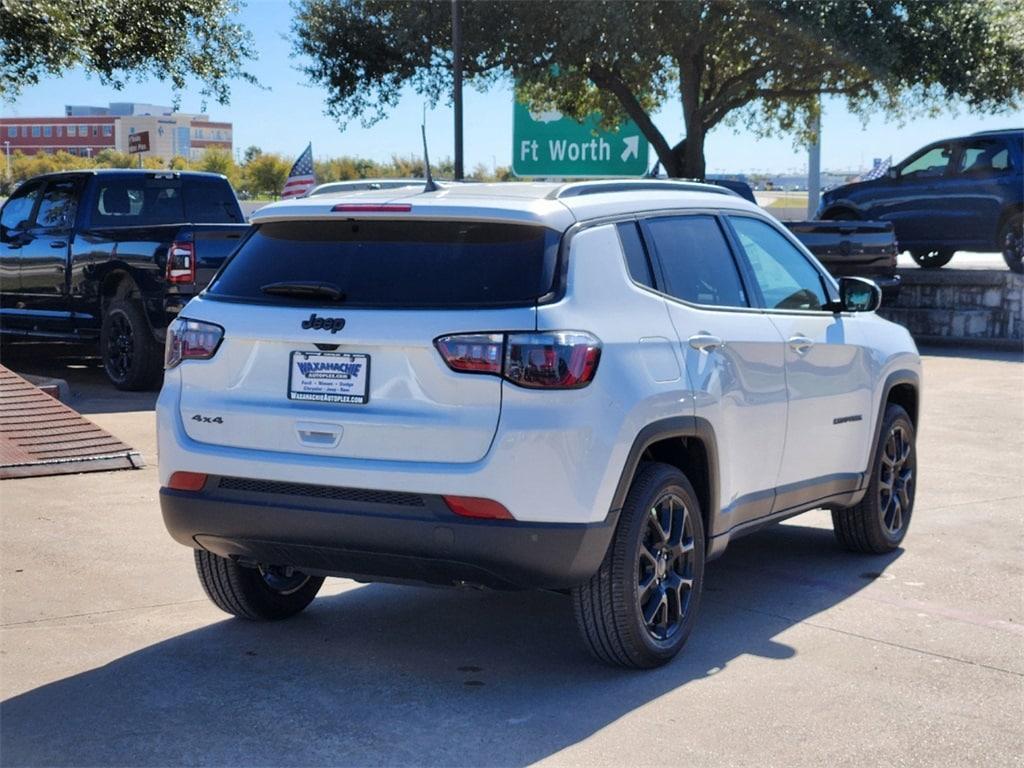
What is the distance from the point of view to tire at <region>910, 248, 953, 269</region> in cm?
2203

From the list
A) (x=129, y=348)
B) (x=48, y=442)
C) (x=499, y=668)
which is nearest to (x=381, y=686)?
(x=499, y=668)

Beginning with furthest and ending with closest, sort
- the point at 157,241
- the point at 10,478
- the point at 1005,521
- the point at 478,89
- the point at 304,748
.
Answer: the point at 478,89, the point at 157,241, the point at 10,478, the point at 1005,521, the point at 304,748

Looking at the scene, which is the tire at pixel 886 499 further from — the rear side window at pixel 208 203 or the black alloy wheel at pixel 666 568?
the rear side window at pixel 208 203

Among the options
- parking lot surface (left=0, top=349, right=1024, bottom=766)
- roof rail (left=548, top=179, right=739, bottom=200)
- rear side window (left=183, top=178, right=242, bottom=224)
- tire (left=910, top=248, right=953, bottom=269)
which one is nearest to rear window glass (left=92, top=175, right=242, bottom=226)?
rear side window (left=183, top=178, right=242, bottom=224)

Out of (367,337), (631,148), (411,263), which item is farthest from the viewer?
(631,148)

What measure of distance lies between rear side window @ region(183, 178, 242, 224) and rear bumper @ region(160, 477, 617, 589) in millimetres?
10036

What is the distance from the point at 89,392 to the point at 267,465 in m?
9.04

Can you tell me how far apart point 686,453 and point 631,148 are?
60.8 feet

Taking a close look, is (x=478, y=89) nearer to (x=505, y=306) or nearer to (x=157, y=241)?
(x=157, y=241)

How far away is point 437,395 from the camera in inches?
197

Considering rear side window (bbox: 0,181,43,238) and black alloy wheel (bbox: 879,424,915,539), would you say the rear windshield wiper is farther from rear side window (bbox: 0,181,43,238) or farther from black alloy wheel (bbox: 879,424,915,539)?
rear side window (bbox: 0,181,43,238)

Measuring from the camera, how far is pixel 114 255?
1360 centimetres

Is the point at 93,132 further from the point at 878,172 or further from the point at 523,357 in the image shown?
the point at 523,357

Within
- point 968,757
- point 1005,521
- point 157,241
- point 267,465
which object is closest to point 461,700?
point 267,465
